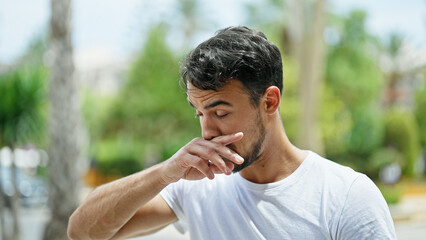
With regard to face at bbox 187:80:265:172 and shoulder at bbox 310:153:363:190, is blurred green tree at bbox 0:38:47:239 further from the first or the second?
shoulder at bbox 310:153:363:190

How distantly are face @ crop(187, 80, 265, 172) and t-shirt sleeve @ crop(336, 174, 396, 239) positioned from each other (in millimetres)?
329

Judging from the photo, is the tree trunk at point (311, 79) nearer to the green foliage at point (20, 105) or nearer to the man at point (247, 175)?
the green foliage at point (20, 105)

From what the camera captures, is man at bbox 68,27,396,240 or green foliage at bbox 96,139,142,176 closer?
man at bbox 68,27,396,240

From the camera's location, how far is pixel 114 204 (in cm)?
190

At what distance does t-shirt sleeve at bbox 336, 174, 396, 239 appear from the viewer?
1.58m

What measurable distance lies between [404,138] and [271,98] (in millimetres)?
25519

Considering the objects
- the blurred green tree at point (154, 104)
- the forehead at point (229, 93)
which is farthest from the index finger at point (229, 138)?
the blurred green tree at point (154, 104)

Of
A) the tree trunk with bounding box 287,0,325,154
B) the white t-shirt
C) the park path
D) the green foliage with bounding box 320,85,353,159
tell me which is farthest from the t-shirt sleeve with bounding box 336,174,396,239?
the green foliage with bounding box 320,85,353,159

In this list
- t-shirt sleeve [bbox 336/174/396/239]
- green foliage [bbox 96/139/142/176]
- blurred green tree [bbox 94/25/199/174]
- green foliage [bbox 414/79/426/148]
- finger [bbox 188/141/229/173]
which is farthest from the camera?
green foliage [bbox 414/79/426/148]

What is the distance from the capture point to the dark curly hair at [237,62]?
1.70 m

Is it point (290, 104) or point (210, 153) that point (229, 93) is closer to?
point (210, 153)

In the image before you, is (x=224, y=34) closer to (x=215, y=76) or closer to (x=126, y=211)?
(x=215, y=76)

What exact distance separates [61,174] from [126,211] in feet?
22.0

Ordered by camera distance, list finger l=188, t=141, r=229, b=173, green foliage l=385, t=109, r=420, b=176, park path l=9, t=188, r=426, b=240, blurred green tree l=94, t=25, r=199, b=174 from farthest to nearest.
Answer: blurred green tree l=94, t=25, r=199, b=174 → green foliage l=385, t=109, r=420, b=176 → park path l=9, t=188, r=426, b=240 → finger l=188, t=141, r=229, b=173
